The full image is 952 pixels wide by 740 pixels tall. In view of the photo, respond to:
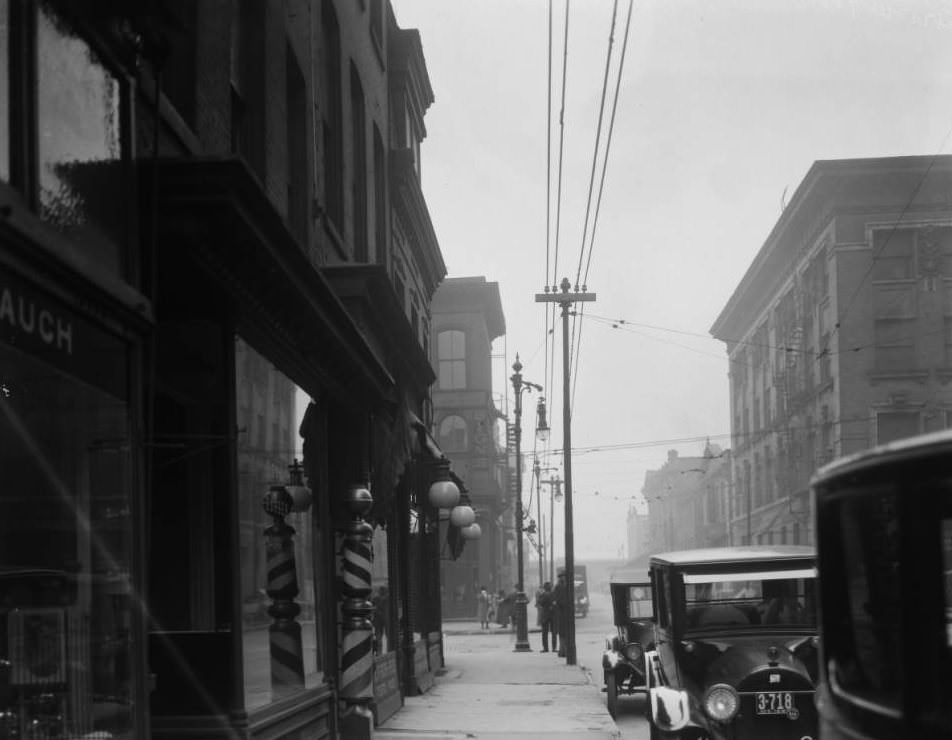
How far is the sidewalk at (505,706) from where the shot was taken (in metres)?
15.5

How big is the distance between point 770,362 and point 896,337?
41.9ft

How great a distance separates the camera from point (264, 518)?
35.1ft

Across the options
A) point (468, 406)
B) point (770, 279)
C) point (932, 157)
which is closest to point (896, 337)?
point (932, 157)

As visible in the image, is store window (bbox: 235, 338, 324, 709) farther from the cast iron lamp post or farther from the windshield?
the cast iron lamp post

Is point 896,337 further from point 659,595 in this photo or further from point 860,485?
point 860,485

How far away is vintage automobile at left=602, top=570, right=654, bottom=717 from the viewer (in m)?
18.6

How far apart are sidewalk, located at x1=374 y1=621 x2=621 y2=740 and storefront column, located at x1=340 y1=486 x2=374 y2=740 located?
2471 mm

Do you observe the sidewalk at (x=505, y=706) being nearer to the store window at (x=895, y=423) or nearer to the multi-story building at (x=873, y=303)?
the store window at (x=895, y=423)

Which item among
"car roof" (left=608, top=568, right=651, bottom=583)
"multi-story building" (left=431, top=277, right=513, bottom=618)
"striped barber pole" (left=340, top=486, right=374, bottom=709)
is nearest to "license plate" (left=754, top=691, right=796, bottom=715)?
"striped barber pole" (left=340, top=486, right=374, bottom=709)

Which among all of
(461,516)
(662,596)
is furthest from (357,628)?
(461,516)

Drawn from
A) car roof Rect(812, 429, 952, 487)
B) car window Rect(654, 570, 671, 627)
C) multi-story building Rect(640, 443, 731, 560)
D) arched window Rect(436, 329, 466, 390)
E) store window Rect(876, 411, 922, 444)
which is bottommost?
multi-story building Rect(640, 443, 731, 560)

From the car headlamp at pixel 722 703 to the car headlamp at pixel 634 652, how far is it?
743 centimetres

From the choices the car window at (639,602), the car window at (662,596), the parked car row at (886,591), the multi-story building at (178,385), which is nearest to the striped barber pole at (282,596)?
the multi-story building at (178,385)

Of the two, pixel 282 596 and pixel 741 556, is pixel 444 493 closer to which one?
pixel 741 556
